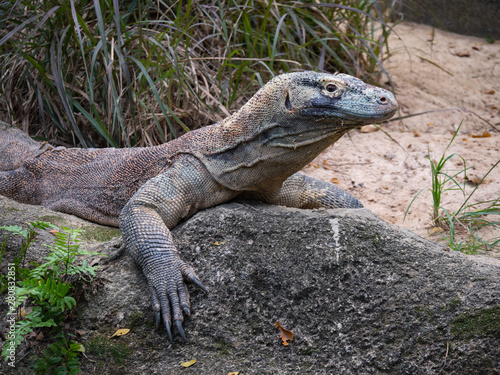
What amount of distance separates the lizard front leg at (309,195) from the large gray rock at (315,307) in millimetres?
989

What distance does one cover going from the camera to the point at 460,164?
6.42 meters

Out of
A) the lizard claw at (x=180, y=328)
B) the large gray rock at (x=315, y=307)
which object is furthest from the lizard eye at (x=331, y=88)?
the lizard claw at (x=180, y=328)

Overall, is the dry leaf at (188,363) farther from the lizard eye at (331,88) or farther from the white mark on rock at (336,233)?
the lizard eye at (331,88)

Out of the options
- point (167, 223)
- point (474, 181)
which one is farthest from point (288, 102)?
point (474, 181)

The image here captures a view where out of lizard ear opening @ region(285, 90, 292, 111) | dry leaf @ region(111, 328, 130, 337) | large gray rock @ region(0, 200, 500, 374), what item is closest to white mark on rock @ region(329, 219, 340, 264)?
large gray rock @ region(0, 200, 500, 374)

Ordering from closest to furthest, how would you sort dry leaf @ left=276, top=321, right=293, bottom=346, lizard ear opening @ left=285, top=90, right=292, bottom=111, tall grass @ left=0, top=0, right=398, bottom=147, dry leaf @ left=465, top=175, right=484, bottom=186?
dry leaf @ left=276, top=321, right=293, bottom=346 < lizard ear opening @ left=285, top=90, right=292, bottom=111 < tall grass @ left=0, top=0, right=398, bottom=147 < dry leaf @ left=465, top=175, right=484, bottom=186

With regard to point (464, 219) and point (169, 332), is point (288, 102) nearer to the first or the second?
point (169, 332)

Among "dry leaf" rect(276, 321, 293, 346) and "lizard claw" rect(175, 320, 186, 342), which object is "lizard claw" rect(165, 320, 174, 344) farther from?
"dry leaf" rect(276, 321, 293, 346)

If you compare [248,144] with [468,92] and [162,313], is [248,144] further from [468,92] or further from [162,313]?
[468,92]

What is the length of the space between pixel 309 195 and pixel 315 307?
1.81 meters

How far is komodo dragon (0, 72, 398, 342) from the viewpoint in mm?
3277

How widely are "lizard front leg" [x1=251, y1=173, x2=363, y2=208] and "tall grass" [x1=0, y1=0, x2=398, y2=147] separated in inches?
60.6

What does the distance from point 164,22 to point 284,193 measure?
10.3ft

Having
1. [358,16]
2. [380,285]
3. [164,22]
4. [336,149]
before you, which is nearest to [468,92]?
[358,16]
